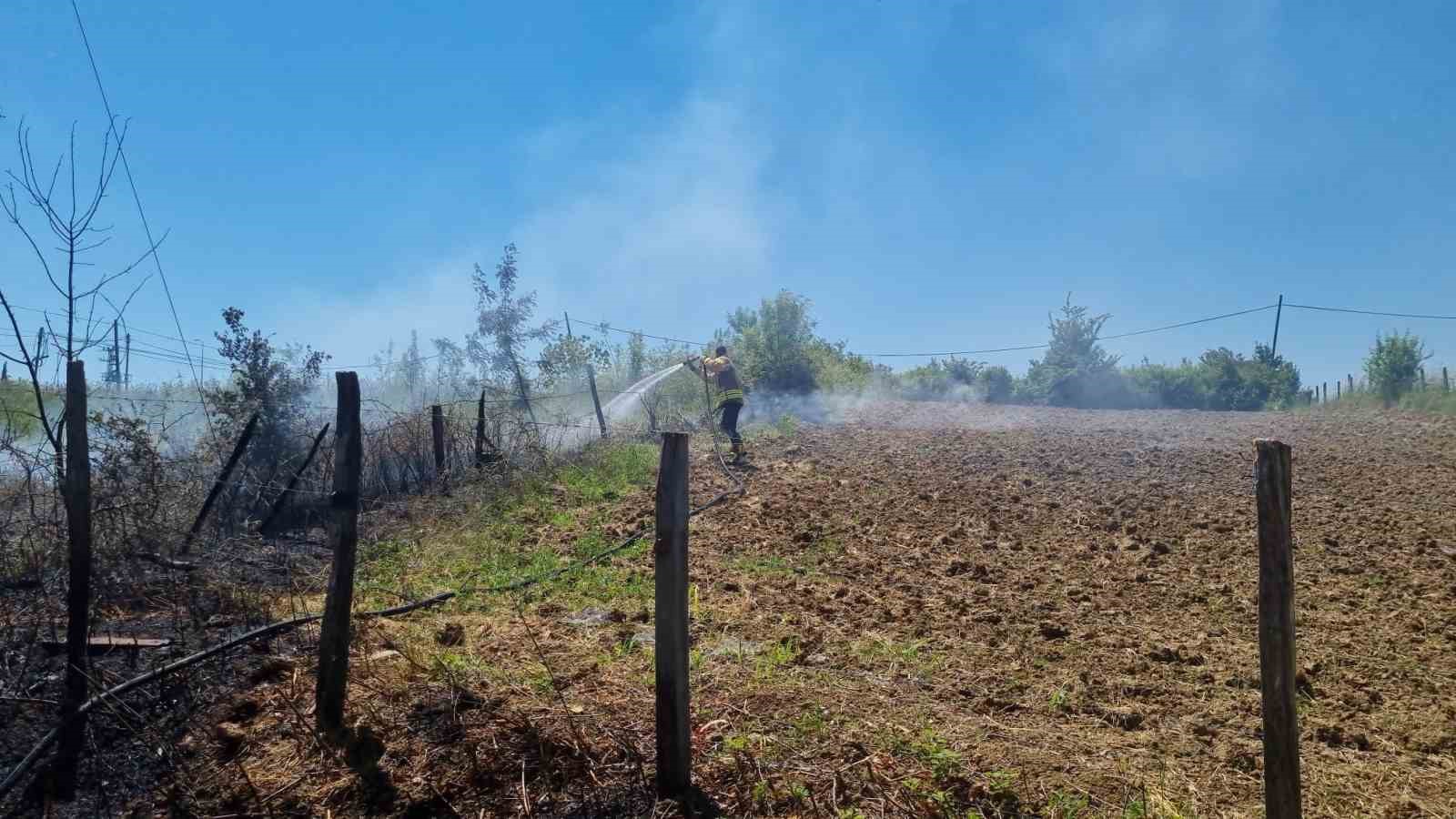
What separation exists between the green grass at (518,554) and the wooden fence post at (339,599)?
1948mm

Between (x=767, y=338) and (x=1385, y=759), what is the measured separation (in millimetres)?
21507

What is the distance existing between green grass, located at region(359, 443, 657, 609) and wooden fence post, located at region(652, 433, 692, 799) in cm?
324

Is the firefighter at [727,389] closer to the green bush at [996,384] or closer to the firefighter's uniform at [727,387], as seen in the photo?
the firefighter's uniform at [727,387]

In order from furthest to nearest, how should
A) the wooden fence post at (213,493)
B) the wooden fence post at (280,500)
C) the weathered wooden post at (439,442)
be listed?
the weathered wooden post at (439,442), the wooden fence post at (280,500), the wooden fence post at (213,493)

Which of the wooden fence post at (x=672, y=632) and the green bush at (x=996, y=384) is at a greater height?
the green bush at (x=996, y=384)

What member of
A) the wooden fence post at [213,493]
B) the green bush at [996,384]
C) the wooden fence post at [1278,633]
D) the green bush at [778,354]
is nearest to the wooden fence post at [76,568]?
the wooden fence post at [213,493]

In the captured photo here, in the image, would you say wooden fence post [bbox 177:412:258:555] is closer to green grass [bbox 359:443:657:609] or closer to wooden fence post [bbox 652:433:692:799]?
green grass [bbox 359:443:657:609]

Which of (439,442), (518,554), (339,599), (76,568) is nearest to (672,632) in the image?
(339,599)

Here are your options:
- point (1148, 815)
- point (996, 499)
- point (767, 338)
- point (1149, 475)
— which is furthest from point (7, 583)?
point (767, 338)

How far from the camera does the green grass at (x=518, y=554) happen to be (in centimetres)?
725

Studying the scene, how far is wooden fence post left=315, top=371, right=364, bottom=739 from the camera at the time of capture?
158 inches

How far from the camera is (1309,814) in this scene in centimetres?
361

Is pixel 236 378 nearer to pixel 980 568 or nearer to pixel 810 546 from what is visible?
pixel 810 546

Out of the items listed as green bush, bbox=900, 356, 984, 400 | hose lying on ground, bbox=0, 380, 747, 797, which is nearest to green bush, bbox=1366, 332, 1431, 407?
green bush, bbox=900, 356, 984, 400
